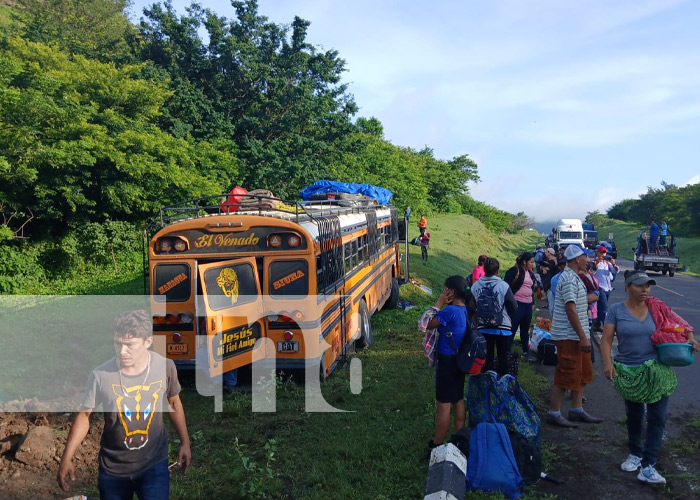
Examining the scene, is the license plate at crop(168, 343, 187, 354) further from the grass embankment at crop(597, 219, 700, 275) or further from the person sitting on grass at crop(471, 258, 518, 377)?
the grass embankment at crop(597, 219, 700, 275)

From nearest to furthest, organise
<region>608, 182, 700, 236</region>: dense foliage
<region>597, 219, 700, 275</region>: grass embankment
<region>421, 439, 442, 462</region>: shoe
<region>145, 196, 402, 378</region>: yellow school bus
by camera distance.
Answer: <region>421, 439, 442, 462</region>: shoe → <region>145, 196, 402, 378</region>: yellow school bus → <region>597, 219, 700, 275</region>: grass embankment → <region>608, 182, 700, 236</region>: dense foliage

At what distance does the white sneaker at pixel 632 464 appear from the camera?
503 centimetres

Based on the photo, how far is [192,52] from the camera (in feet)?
86.6

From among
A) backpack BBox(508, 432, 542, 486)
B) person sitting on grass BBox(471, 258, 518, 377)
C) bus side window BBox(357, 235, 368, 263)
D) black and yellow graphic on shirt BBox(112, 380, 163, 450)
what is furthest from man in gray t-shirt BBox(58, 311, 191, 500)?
bus side window BBox(357, 235, 368, 263)

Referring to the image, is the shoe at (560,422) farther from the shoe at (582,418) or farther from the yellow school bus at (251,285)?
the yellow school bus at (251,285)

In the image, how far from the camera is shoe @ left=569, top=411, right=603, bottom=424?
250 inches

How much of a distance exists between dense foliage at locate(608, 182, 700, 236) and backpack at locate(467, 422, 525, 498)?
5377 cm

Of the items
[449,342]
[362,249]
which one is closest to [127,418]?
[449,342]

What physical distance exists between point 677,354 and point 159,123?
2284 centimetres

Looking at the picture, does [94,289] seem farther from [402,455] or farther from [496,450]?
[496,450]

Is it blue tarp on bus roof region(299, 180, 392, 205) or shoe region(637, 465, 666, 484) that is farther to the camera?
blue tarp on bus roof region(299, 180, 392, 205)

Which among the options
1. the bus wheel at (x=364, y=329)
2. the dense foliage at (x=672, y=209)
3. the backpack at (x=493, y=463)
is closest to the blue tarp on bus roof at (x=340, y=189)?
the bus wheel at (x=364, y=329)

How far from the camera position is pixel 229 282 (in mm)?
7207

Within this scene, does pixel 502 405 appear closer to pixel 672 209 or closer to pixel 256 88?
pixel 256 88
